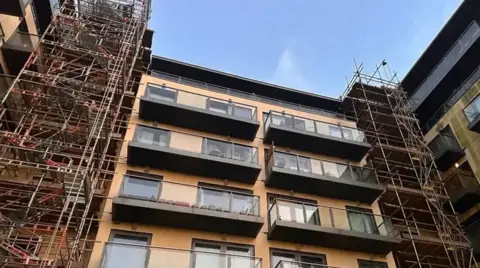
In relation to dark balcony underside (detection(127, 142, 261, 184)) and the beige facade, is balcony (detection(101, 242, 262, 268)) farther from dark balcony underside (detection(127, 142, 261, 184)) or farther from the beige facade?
dark balcony underside (detection(127, 142, 261, 184))

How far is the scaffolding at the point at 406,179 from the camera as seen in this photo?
1666 cm

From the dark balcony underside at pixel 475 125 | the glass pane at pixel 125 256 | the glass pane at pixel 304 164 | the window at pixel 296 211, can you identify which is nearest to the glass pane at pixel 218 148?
the window at pixel 296 211

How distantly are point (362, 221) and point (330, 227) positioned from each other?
5.29ft

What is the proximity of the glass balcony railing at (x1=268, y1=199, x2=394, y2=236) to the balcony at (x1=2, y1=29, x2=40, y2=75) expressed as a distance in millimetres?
10736

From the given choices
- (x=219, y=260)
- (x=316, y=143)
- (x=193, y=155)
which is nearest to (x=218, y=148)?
(x=193, y=155)

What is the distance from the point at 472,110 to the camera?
731 inches

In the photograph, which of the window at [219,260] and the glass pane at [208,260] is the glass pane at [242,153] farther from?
the glass pane at [208,260]

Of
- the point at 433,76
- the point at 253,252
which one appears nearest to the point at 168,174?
the point at 253,252

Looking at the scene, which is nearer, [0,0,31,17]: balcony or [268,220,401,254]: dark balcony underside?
[0,0,31,17]: balcony

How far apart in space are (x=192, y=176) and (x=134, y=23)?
934cm

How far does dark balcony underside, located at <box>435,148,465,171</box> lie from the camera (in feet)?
64.8

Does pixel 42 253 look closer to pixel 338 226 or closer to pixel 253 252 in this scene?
pixel 253 252

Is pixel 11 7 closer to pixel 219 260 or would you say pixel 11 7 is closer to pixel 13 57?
pixel 13 57

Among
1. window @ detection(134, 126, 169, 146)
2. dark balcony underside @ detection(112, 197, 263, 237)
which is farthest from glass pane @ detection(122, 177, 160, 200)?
window @ detection(134, 126, 169, 146)
